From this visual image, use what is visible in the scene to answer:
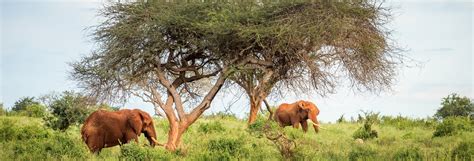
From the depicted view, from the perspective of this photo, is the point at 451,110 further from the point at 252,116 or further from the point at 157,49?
the point at 157,49

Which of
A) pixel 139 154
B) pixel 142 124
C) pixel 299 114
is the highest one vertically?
pixel 299 114

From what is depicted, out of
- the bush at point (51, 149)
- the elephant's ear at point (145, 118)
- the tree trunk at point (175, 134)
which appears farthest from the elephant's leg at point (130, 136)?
the bush at point (51, 149)

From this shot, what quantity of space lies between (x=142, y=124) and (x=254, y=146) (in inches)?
121

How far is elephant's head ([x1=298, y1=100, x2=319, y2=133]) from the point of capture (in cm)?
2584

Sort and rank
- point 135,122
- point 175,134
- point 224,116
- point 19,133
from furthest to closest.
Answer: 1. point 224,116
2. point 19,133
3. point 175,134
4. point 135,122

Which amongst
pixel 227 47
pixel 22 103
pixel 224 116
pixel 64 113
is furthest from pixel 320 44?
pixel 22 103

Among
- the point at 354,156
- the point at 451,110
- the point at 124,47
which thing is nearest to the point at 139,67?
the point at 124,47

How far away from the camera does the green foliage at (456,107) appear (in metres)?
42.3

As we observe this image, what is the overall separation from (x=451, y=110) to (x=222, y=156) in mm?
31277

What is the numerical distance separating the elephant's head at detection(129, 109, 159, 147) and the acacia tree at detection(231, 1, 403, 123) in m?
2.97

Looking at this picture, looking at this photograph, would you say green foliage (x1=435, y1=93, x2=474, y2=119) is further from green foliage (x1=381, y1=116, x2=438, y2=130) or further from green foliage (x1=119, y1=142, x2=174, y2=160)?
green foliage (x1=119, y1=142, x2=174, y2=160)

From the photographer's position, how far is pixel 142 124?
1828 centimetres

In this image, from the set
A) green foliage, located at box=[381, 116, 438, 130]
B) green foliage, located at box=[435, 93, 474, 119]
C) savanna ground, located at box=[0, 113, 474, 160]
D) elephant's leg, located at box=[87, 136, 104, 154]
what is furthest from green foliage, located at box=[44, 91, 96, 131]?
green foliage, located at box=[435, 93, 474, 119]

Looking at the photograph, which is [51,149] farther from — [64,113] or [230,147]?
[64,113]
